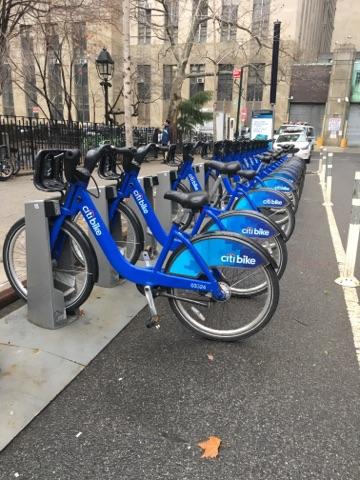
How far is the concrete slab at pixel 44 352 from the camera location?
2.41m

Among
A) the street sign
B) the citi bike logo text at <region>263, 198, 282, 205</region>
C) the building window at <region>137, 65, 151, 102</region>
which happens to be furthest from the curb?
the building window at <region>137, 65, 151, 102</region>

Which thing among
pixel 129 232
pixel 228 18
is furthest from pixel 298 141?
pixel 129 232

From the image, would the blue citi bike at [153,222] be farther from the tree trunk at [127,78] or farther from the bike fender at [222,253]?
the tree trunk at [127,78]

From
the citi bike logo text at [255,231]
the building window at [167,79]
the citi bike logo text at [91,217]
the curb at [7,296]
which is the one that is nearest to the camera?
the citi bike logo text at [91,217]

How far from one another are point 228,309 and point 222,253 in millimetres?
657

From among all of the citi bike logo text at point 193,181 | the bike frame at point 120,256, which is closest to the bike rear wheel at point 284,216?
the citi bike logo text at point 193,181

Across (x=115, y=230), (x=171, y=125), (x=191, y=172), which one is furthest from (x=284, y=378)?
(x=171, y=125)

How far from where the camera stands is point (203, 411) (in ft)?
7.98

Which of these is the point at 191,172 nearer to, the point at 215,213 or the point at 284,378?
the point at 215,213

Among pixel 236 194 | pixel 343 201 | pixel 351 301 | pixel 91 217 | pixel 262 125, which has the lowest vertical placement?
pixel 343 201

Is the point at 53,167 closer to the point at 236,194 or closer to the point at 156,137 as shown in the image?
the point at 236,194

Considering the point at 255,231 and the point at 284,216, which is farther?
the point at 284,216

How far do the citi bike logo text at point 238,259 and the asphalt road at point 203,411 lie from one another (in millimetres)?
647

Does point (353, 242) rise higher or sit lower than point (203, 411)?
higher
